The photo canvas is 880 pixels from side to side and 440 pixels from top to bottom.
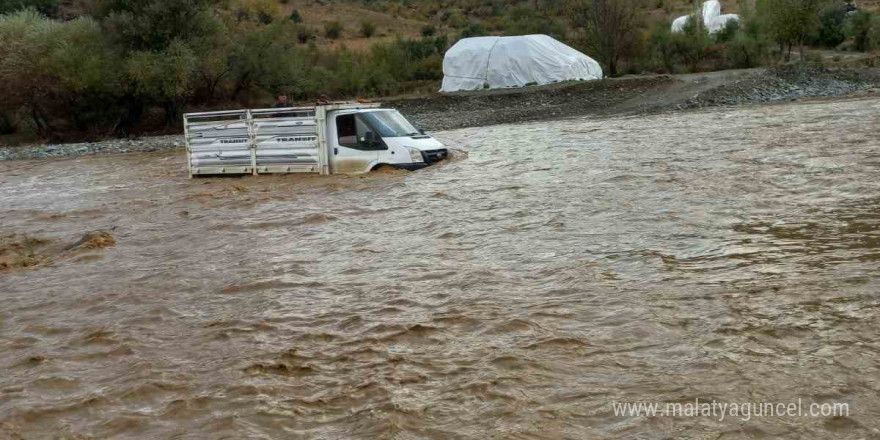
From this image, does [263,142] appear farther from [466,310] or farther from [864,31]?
[864,31]

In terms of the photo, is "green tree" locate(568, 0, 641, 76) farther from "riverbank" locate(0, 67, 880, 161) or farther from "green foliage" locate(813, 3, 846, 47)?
"green foliage" locate(813, 3, 846, 47)

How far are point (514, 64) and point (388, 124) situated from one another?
2448 centimetres

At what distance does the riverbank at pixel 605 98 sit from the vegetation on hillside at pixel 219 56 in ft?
11.0

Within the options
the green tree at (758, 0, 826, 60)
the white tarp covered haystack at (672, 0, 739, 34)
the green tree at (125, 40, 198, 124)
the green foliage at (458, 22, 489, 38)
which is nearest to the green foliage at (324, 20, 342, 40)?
the green foliage at (458, 22, 489, 38)

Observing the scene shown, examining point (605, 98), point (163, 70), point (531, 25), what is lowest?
point (605, 98)

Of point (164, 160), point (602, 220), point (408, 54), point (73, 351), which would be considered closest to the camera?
point (73, 351)

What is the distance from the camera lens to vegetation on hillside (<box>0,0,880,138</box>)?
34531 millimetres

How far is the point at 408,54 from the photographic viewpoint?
163 ft

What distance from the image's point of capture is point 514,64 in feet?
129

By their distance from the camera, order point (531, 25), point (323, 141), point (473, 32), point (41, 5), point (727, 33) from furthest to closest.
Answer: point (41, 5) → point (473, 32) → point (531, 25) → point (727, 33) → point (323, 141)

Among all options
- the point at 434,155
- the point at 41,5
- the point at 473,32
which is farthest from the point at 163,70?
the point at 41,5

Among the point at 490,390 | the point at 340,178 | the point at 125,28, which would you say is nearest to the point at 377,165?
the point at 340,178

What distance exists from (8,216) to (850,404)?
14727 mm

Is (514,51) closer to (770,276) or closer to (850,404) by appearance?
(770,276)
